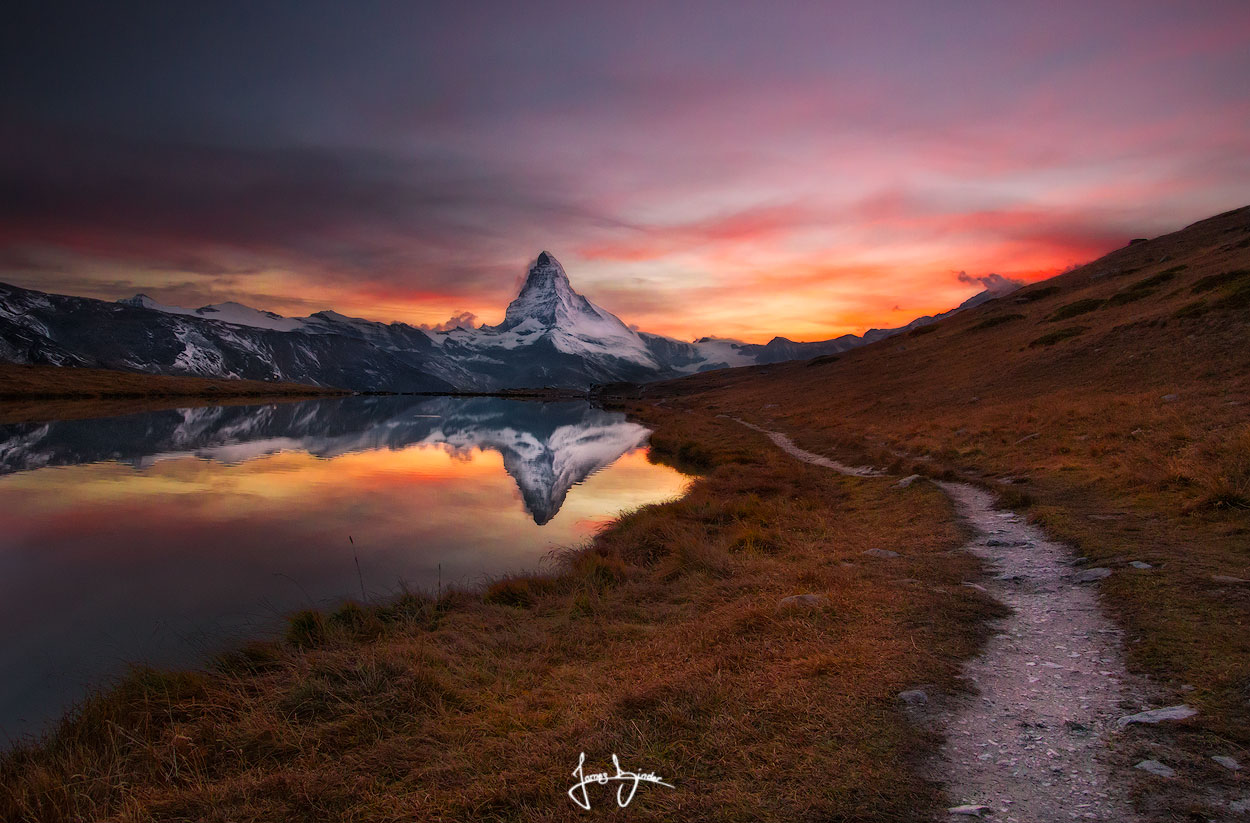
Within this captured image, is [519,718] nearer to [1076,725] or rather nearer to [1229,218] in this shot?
[1076,725]

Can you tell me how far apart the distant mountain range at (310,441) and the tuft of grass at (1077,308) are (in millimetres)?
46352

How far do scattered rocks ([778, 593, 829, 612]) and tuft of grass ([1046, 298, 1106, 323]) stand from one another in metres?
67.9

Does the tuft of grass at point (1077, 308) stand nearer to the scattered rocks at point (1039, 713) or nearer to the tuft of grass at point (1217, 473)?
the tuft of grass at point (1217, 473)

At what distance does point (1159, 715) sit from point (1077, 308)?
7236 centimetres

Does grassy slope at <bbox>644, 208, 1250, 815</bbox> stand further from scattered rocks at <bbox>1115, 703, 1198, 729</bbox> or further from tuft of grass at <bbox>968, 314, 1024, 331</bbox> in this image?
tuft of grass at <bbox>968, 314, 1024, 331</bbox>

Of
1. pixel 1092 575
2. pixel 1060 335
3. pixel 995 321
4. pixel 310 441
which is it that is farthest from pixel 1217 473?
pixel 995 321

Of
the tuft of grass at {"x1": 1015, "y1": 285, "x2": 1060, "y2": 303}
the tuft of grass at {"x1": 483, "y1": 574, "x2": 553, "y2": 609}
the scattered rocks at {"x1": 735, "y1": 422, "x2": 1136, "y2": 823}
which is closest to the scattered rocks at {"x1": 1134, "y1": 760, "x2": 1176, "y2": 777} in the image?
the scattered rocks at {"x1": 735, "y1": 422, "x2": 1136, "y2": 823}

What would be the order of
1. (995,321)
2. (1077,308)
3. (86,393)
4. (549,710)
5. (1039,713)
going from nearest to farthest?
(1039,713) < (549,710) < (1077,308) < (995,321) < (86,393)

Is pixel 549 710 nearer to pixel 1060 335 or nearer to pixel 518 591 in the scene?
pixel 518 591

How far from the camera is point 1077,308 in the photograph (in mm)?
63500

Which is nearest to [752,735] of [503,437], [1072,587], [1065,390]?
[1072,587]

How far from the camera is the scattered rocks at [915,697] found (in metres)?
7.08

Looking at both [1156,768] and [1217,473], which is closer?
[1156,768]

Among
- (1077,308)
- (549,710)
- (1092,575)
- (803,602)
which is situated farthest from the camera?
(1077,308)
